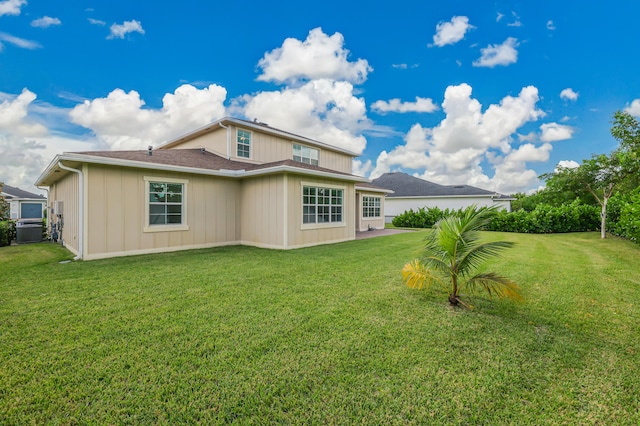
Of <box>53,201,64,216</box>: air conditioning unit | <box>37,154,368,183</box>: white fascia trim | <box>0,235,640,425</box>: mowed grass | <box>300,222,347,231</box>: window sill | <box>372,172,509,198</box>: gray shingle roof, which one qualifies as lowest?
<box>0,235,640,425</box>: mowed grass

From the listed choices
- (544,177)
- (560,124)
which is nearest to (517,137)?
(560,124)

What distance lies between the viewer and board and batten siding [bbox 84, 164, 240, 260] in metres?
7.93

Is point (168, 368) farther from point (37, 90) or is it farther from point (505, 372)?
point (37, 90)

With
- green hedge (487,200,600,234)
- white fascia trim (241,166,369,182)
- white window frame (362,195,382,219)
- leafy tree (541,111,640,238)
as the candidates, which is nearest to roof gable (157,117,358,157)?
white fascia trim (241,166,369,182)

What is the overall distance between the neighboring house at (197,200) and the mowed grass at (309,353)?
2.81 metres

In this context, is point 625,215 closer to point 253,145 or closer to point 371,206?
point 371,206

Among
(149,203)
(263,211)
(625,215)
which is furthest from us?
(625,215)

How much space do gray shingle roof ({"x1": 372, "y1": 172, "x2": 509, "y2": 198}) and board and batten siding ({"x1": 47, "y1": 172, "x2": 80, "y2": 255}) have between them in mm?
25121

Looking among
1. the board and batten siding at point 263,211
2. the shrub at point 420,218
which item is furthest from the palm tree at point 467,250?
the shrub at point 420,218

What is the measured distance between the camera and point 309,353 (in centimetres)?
294

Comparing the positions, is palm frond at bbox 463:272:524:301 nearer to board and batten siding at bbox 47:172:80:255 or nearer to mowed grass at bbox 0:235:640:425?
mowed grass at bbox 0:235:640:425

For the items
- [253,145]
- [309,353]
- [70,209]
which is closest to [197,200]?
[70,209]

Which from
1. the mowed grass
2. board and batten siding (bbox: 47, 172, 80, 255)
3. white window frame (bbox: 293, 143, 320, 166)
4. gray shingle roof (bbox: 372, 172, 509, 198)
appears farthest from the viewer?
gray shingle roof (bbox: 372, 172, 509, 198)

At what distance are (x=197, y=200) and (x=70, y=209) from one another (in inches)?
168
